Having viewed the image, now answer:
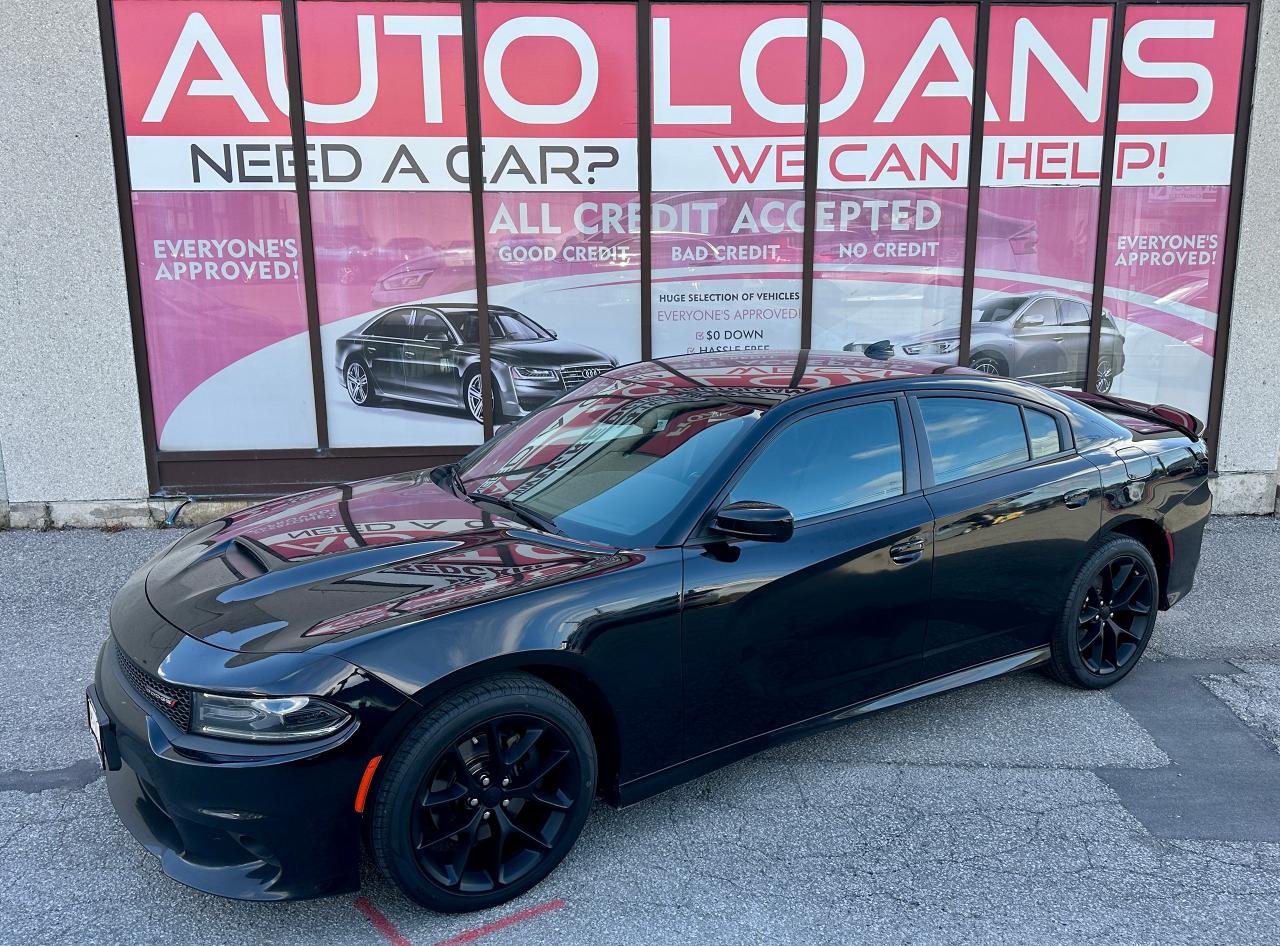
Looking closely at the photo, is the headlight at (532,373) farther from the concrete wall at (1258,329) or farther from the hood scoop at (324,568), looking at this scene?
the concrete wall at (1258,329)

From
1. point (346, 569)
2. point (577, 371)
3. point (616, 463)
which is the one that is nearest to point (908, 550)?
point (616, 463)

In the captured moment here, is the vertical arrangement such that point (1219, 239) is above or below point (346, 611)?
above

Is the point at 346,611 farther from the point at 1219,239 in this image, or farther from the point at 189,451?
the point at 1219,239

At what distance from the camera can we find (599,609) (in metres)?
2.98

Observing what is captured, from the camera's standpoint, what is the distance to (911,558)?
11.8ft

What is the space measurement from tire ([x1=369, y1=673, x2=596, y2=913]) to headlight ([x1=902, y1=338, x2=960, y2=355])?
5.48m

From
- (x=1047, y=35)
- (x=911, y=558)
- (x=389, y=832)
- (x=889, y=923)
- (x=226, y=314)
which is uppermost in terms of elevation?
(x=1047, y=35)

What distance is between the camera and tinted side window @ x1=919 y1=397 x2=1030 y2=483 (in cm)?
382

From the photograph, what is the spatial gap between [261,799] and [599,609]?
42.6 inches

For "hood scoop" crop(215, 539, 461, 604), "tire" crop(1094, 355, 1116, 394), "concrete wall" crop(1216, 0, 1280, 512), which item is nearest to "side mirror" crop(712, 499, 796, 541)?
"hood scoop" crop(215, 539, 461, 604)

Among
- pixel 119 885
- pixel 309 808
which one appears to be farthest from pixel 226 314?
pixel 309 808

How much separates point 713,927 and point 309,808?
49.0 inches

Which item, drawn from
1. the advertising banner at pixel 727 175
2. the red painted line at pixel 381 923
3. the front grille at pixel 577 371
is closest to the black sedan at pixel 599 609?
the red painted line at pixel 381 923

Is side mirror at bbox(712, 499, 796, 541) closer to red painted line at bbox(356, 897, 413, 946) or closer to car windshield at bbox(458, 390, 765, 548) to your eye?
car windshield at bbox(458, 390, 765, 548)
